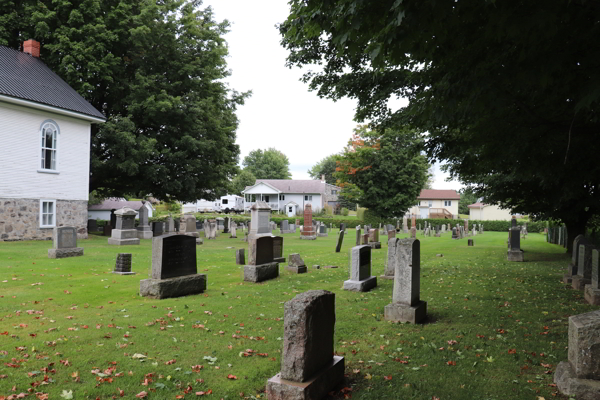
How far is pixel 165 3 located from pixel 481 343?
99.0 feet

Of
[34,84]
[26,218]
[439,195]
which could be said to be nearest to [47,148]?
[34,84]

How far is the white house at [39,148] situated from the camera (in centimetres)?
1999

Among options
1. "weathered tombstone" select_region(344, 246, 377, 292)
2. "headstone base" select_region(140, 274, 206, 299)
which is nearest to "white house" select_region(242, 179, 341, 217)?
"weathered tombstone" select_region(344, 246, 377, 292)

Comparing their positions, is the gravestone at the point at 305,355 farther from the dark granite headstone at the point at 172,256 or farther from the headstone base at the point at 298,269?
the headstone base at the point at 298,269

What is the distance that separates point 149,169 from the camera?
2608cm

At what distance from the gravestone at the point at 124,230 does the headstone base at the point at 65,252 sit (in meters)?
5.51

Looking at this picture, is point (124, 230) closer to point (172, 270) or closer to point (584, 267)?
point (172, 270)

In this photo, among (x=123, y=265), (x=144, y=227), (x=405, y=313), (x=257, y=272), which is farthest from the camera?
(x=144, y=227)

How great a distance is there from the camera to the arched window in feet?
71.0

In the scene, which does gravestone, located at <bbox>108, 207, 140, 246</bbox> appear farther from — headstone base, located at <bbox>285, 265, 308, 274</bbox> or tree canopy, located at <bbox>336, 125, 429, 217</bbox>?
tree canopy, located at <bbox>336, 125, 429, 217</bbox>

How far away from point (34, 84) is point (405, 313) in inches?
931

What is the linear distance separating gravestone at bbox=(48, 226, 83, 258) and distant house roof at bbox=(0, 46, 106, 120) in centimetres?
892

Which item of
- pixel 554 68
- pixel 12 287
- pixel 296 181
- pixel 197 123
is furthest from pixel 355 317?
pixel 296 181

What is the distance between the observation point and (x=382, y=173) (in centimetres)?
4600
